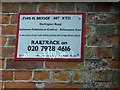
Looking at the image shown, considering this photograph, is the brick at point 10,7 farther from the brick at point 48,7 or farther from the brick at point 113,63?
the brick at point 113,63

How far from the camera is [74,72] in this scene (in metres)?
1.69

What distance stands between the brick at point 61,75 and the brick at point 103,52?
→ 198 millimetres

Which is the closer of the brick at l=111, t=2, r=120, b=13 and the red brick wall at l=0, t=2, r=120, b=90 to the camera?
the red brick wall at l=0, t=2, r=120, b=90

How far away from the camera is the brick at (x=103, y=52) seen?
67.4 inches

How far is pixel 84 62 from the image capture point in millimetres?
1701

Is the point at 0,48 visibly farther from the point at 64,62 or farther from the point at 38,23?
the point at 64,62

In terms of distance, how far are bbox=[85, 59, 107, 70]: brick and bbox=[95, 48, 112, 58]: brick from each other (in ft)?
0.10

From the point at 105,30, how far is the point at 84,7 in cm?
18

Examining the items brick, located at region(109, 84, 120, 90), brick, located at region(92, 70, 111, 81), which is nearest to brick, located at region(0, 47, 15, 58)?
brick, located at region(92, 70, 111, 81)

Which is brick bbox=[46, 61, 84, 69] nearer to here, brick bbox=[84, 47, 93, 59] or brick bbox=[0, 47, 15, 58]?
brick bbox=[84, 47, 93, 59]

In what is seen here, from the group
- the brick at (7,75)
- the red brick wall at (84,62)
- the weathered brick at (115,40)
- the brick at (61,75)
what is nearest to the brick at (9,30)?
the red brick wall at (84,62)

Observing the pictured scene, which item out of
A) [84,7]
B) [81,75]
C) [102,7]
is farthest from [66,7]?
[81,75]

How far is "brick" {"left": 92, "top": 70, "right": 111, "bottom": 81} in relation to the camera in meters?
1.67

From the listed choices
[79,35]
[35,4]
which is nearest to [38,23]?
[35,4]
